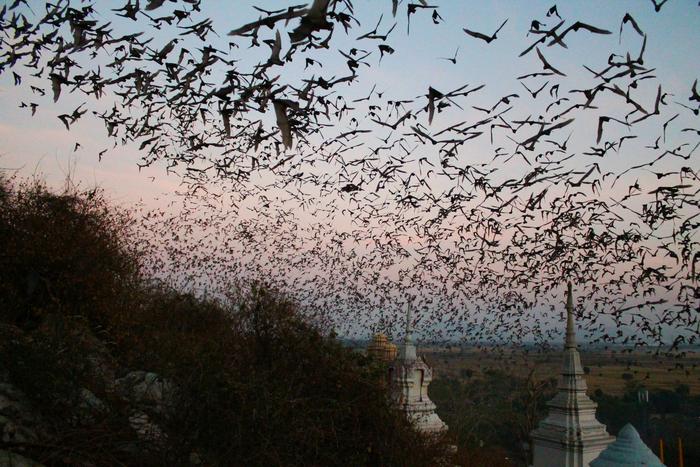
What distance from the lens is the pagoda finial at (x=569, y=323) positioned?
16.8 ft

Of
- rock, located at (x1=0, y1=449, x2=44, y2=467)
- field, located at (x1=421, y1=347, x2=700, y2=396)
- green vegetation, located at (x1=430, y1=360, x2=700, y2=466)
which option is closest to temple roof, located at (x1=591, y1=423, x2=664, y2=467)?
field, located at (x1=421, y1=347, x2=700, y2=396)

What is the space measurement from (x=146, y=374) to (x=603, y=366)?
4.41 m

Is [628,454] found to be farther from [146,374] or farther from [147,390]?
[146,374]

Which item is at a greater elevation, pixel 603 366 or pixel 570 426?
pixel 603 366

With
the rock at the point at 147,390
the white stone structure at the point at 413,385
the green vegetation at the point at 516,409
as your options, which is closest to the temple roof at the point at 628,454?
the green vegetation at the point at 516,409

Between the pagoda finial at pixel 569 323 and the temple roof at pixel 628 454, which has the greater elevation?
the pagoda finial at pixel 569 323

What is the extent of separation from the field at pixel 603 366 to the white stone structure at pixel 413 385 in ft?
0.85

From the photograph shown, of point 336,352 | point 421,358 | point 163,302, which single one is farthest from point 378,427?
point 163,302

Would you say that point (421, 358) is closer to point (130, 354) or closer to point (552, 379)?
point (130, 354)

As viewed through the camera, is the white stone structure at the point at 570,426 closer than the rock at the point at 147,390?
→ No

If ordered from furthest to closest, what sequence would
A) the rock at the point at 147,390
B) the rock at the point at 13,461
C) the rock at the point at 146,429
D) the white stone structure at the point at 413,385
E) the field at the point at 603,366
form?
the white stone structure at the point at 413,385 < the rock at the point at 147,390 < the rock at the point at 146,429 < the field at the point at 603,366 < the rock at the point at 13,461

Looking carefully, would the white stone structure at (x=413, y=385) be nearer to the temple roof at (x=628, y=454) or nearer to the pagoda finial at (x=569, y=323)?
the pagoda finial at (x=569, y=323)

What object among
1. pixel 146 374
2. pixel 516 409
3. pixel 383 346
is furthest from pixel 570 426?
pixel 516 409

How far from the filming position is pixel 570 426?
5242 millimetres
